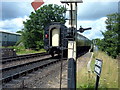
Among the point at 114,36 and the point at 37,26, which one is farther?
the point at 37,26

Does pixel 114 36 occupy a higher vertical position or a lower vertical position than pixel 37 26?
lower

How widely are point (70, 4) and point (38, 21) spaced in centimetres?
4360

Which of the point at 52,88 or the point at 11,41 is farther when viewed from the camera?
the point at 11,41

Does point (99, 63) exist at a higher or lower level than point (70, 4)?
lower

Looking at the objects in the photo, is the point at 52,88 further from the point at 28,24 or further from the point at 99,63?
the point at 28,24

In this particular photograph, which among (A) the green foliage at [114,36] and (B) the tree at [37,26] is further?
(B) the tree at [37,26]

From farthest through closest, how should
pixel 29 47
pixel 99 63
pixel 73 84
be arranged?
1. pixel 29 47
2. pixel 99 63
3. pixel 73 84

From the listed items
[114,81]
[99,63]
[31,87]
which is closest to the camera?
[99,63]

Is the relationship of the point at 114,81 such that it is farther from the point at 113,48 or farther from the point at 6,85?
the point at 113,48

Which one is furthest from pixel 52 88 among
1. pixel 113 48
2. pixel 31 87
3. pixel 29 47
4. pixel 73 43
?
pixel 29 47

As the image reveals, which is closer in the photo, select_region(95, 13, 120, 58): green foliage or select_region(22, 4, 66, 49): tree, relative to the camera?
select_region(95, 13, 120, 58): green foliage

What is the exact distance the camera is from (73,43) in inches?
204

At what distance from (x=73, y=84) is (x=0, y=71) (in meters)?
8.52

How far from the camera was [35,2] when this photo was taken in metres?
5.18
